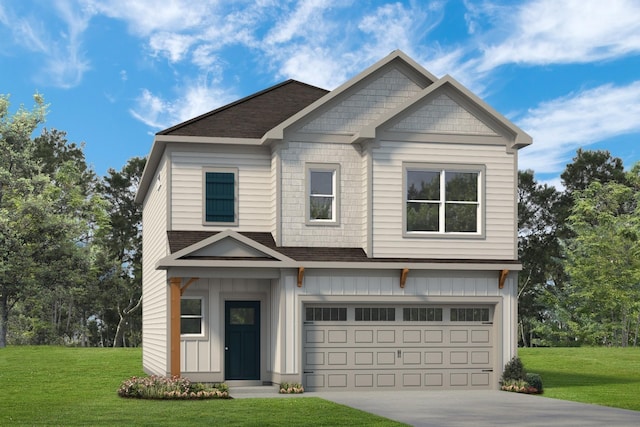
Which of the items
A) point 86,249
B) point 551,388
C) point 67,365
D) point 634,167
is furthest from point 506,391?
point 634,167

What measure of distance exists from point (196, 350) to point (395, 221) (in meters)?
6.36

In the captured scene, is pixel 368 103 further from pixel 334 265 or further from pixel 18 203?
pixel 18 203

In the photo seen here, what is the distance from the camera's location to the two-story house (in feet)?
80.0

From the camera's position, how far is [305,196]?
24.8m

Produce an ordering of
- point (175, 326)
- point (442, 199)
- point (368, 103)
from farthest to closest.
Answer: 1. point (368, 103)
2. point (442, 199)
3. point (175, 326)

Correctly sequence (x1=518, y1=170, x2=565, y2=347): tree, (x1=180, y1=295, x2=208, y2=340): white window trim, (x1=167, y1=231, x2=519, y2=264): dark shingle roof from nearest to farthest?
1. (x1=167, y1=231, x2=519, y2=264): dark shingle roof
2. (x1=180, y1=295, x2=208, y2=340): white window trim
3. (x1=518, y1=170, x2=565, y2=347): tree

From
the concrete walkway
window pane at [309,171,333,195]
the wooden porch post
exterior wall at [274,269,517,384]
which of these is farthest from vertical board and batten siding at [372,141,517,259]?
the wooden porch post

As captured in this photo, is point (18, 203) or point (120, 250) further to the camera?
point (120, 250)

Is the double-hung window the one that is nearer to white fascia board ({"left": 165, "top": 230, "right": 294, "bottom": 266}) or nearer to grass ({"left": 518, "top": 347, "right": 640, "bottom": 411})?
white fascia board ({"left": 165, "top": 230, "right": 294, "bottom": 266})

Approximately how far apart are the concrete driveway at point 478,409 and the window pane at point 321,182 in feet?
17.9

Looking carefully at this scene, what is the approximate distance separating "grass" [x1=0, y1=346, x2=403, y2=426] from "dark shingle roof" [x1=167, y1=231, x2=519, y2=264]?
4083mm

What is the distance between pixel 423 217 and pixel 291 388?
591cm

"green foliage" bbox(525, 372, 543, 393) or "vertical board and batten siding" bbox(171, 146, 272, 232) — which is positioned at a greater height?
"vertical board and batten siding" bbox(171, 146, 272, 232)

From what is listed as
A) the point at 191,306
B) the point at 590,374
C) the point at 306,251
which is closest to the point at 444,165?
the point at 306,251
